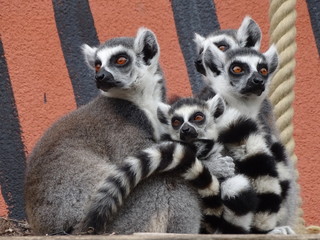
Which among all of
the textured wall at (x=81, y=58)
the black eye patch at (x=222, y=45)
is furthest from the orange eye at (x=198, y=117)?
the textured wall at (x=81, y=58)

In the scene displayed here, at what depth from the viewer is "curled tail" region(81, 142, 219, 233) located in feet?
11.5

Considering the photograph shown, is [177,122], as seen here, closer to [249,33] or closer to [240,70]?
[240,70]

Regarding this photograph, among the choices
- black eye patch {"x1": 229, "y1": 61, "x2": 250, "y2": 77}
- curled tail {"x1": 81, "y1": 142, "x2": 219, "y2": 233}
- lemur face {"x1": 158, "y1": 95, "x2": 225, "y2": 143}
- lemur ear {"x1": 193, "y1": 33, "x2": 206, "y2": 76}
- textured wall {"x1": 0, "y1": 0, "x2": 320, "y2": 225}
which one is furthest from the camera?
textured wall {"x1": 0, "y1": 0, "x2": 320, "y2": 225}

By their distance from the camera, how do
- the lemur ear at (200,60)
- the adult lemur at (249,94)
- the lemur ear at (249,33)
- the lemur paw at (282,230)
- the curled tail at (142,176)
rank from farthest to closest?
the lemur ear at (249,33) → the lemur ear at (200,60) → the adult lemur at (249,94) → the lemur paw at (282,230) → the curled tail at (142,176)

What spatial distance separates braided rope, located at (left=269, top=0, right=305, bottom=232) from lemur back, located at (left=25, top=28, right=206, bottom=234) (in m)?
0.59

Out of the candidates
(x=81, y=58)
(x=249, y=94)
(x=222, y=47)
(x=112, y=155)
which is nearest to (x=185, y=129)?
(x=112, y=155)

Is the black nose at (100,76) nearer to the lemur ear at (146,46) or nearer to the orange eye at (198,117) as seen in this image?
the lemur ear at (146,46)

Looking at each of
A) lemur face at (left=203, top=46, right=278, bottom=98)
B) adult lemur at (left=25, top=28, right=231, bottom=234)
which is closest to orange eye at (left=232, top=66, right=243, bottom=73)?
lemur face at (left=203, top=46, right=278, bottom=98)

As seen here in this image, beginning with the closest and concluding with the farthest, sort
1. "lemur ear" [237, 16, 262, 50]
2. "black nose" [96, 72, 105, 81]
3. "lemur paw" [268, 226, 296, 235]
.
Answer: "lemur paw" [268, 226, 296, 235], "black nose" [96, 72, 105, 81], "lemur ear" [237, 16, 262, 50]

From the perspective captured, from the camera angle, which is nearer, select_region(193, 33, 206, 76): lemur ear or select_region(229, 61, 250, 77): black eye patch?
select_region(229, 61, 250, 77): black eye patch

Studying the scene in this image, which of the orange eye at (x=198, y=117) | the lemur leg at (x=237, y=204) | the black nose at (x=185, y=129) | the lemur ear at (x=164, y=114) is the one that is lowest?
the lemur leg at (x=237, y=204)

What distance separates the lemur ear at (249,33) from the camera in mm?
4625

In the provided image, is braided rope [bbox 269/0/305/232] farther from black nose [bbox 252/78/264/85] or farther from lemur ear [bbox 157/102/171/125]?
lemur ear [bbox 157/102/171/125]

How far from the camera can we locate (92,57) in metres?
4.31
